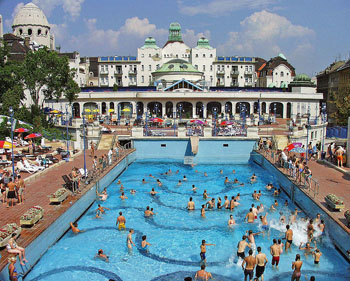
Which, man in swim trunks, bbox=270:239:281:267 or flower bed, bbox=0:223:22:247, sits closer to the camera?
flower bed, bbox=0:223:22:247

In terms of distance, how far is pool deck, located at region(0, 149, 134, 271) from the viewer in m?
13.3

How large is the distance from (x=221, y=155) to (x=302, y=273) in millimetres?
21256

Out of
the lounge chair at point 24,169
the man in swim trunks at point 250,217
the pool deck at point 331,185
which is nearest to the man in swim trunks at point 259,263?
the pool deck at point 331,185

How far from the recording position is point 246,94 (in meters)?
55.8

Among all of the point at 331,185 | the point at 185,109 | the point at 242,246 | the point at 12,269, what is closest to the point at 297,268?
the point at 242,246

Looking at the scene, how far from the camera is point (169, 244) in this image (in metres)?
16.1

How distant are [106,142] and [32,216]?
2101cm

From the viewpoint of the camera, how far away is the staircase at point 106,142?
34.2 m

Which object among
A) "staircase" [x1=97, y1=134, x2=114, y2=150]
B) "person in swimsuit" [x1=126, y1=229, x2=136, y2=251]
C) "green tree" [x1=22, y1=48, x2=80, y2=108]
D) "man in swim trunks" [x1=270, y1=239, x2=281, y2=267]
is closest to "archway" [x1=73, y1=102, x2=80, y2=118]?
"green tree" [x1=22, y1=48, x2=80, y2=108]

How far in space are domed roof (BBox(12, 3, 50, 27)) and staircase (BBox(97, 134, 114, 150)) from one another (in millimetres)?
51879

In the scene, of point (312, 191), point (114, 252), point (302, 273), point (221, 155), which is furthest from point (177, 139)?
point (302, 273)

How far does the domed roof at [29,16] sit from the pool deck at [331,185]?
217 ft

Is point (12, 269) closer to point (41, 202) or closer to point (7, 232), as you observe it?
point (7, 232)

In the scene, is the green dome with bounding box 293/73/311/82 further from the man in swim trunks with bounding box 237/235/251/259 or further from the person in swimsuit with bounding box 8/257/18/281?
the person in swimsuit with bounding box 8/257/18/281
